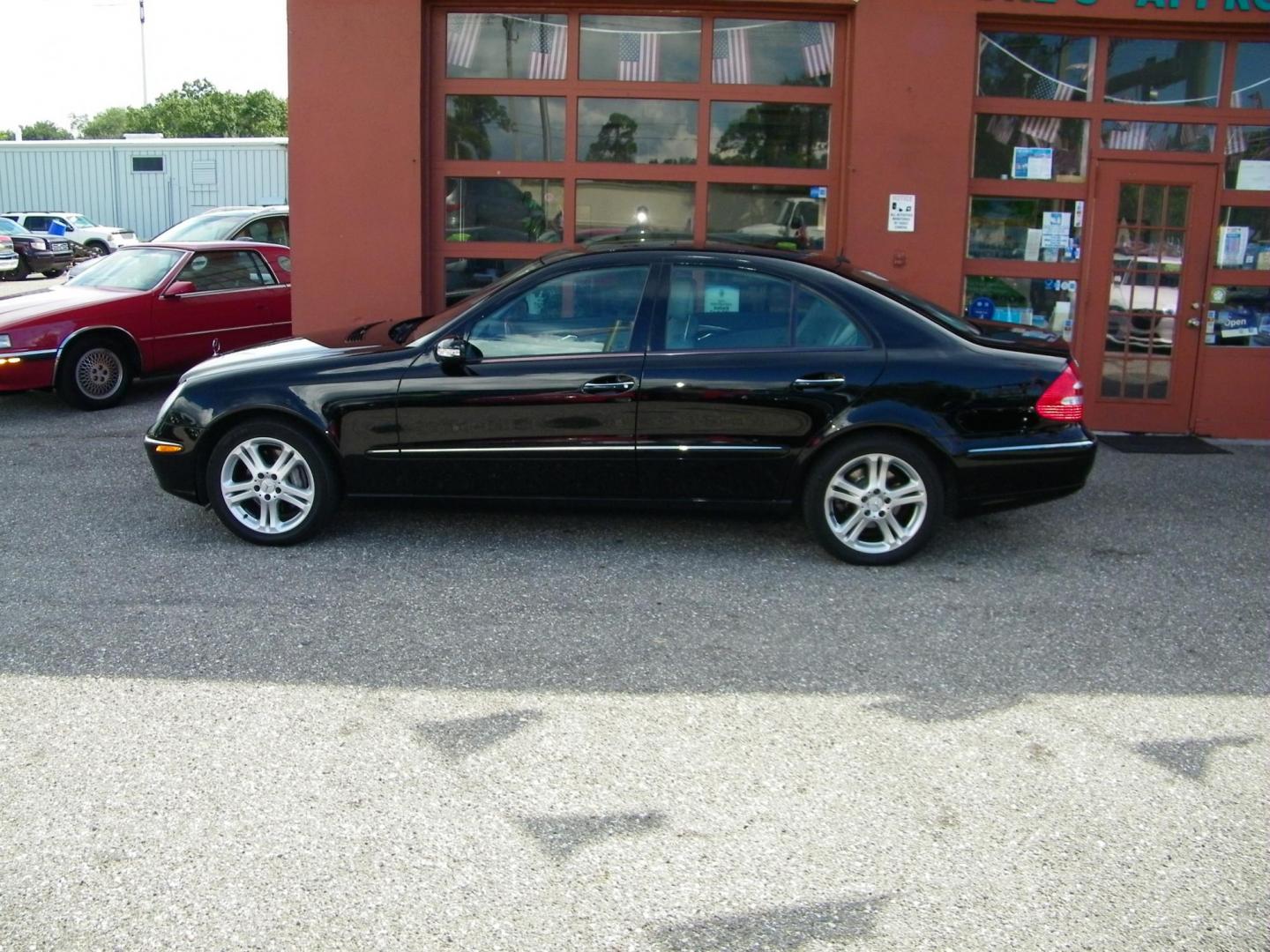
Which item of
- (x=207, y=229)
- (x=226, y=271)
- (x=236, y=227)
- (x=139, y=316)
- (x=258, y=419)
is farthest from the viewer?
(x=207, y=229)

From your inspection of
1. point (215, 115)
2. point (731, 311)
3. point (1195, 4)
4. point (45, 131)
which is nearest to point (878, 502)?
point (731, 311)

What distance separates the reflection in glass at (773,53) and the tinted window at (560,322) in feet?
11.8

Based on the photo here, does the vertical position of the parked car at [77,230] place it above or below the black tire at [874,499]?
above

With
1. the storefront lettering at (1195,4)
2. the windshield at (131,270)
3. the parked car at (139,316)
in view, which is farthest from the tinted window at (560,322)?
the windshield at (131,270)

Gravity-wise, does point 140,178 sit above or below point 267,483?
above

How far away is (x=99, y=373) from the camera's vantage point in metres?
10.3

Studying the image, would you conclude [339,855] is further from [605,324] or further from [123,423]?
[123,423]

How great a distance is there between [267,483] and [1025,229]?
589 cm

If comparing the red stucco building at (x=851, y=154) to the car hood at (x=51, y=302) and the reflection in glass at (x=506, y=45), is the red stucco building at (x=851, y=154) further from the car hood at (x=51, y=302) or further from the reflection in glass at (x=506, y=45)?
the car hood at (x=51, y=302)

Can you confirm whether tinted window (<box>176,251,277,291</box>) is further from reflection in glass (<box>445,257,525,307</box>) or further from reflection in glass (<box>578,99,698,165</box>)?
reflection in glass (<box>578,99,698,165</box>)

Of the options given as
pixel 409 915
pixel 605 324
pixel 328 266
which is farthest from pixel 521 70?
pixel 409 915

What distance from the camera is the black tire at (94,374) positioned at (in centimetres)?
1008

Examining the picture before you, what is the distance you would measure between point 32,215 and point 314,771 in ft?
96.4

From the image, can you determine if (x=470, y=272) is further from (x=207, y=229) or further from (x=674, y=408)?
(x=207, y=229)
